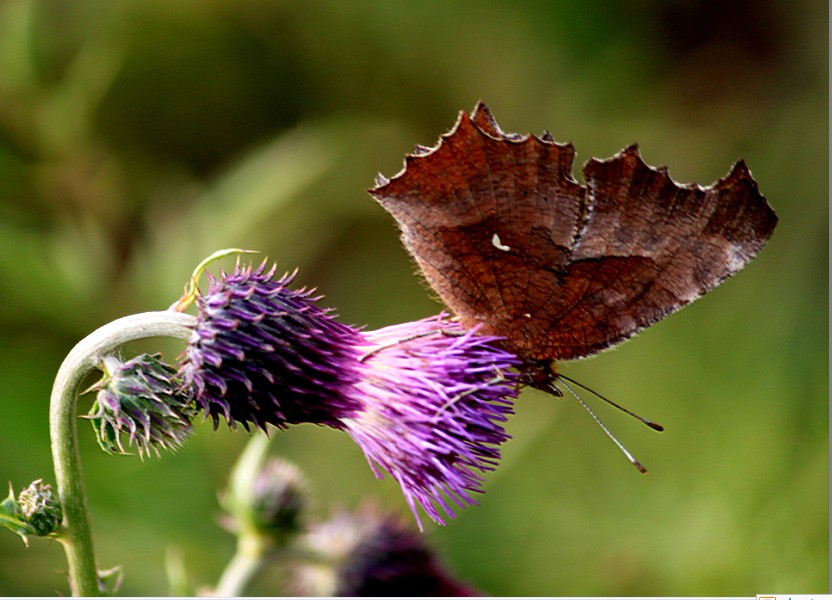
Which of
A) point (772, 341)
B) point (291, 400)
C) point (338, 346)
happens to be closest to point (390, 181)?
point (338, 346)

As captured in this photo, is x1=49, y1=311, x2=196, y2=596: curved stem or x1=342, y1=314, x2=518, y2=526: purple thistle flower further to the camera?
x1=342, y1=314, x2=518, y2=526: purple thistle flower

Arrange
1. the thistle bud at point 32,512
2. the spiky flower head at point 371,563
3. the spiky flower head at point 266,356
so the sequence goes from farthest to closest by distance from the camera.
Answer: the spiky flower head at point 371,563, the spiky flower head at point 266,356, the thistle bud at point 32,512

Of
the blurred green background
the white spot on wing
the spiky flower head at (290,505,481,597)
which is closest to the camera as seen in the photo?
the white spot on wing

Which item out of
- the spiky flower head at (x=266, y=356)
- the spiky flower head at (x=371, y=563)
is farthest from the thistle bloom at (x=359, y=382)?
the spiky flower head at (x=371, y=563)

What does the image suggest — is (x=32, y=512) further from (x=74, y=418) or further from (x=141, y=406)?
(x=141, y=406)

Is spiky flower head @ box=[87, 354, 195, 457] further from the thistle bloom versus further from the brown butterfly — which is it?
the brown butterfly

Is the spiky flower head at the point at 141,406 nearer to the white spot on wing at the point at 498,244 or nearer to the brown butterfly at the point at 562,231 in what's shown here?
the brown butterfly at the point at 562,231

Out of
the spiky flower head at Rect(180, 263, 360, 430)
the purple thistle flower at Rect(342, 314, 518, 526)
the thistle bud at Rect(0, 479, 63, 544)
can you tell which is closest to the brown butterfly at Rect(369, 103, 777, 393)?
the purple thistle flower at Rect(342, 314, 518, 526)

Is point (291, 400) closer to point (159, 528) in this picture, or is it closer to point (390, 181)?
point (390, 181)
